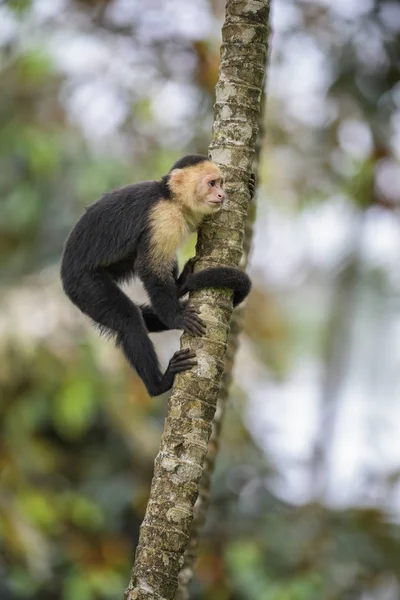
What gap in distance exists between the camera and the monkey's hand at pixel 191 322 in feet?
9.94

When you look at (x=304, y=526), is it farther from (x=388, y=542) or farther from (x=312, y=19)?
(x=312, y=19)

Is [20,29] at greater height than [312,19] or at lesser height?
lesser

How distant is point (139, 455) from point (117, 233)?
14.2 feet

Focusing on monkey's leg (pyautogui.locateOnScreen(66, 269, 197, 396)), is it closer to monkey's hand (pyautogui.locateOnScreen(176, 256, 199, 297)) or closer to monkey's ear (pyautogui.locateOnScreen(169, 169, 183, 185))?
monkey's hand (pyautogui.locateOnScreen(176, 256, 199, 297))

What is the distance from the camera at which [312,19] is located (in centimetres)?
689

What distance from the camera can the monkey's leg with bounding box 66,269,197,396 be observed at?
143 inches

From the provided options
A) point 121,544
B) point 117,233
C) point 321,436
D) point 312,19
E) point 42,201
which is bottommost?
point 121,544

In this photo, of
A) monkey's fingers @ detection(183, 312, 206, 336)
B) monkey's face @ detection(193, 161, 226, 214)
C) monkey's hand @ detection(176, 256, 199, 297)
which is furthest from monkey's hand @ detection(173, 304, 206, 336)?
monkey's face @ detection(193, 161, 226, 214)

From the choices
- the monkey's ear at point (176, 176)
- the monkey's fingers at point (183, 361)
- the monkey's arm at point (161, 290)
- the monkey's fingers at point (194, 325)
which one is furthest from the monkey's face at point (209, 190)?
the monkey's fingers at point (183, 361)

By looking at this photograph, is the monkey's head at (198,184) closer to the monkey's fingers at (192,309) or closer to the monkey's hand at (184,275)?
the monkey's hand at (184,275)

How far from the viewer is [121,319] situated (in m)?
3.78

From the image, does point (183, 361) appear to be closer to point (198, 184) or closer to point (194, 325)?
point (194, 325)

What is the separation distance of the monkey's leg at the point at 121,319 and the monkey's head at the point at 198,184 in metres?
0.59

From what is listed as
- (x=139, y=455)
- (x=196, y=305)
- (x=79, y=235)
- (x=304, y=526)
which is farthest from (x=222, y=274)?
(x=139, y=455)
